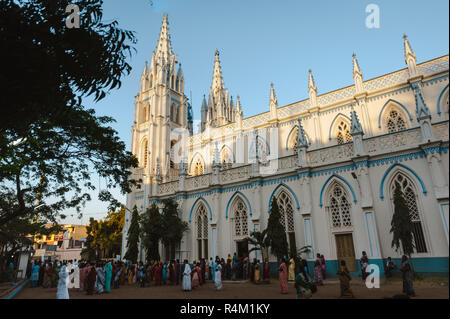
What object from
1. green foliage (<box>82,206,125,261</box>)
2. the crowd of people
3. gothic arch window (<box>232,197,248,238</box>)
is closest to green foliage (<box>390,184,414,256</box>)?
the crowd of people

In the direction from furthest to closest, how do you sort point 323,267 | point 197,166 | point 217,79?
point 217,79 < point 197,166 < point 323,267

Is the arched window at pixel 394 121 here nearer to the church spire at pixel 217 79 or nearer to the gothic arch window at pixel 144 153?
the gothic arch window at pixel 144 153

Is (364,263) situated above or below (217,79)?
below

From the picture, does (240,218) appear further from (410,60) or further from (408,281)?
(410,60)

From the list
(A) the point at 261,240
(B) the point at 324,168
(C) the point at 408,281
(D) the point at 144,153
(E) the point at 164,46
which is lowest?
(C) the point at 408,281

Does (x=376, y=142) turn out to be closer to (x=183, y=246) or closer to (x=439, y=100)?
(x=439, y=100)

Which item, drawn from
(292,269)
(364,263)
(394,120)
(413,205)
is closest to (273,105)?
(394,120)

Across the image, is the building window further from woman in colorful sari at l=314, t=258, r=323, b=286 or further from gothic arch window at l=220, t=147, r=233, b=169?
gothic arch window at l=220, t=147, r=233, b=169

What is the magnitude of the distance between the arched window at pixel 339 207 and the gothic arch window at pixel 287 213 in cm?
235

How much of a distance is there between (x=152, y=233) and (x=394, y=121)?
1842 centimetres

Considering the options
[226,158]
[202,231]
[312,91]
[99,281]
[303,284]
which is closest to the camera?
[303,284]

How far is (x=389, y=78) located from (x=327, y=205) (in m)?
11.2

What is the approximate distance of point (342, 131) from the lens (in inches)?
886
